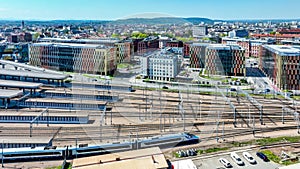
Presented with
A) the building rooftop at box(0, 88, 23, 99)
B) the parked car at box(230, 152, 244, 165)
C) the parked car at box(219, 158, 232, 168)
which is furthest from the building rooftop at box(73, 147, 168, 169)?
the building rooftop at box(0, 88, 23, 99)

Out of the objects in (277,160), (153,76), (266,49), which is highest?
(266,49)

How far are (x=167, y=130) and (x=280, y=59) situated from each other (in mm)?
9084

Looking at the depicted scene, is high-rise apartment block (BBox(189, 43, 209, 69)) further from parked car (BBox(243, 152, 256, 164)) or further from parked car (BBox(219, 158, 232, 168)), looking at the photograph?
parked car (BBox(219, 158, 232, 168))

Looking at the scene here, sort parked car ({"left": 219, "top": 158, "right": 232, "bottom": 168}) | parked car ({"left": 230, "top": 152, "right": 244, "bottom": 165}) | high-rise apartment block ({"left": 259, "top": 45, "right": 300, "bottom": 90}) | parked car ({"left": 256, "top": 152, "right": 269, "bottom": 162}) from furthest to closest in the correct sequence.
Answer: high-rise apartment block ({"left": 259, "top": 45, "right": 300, "bottom": 90})
parked car ({"left": 256, "top": 152, "right": 269, "bottom": 162})
parked car ({"left": 230, "top": 152, "right": 244, "bottom": 165})
parked car ({"left": 219, "top": 158, "right": 232, "bottom": 168})

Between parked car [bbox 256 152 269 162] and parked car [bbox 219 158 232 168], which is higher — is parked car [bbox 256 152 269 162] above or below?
above

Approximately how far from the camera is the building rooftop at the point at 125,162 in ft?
23.0

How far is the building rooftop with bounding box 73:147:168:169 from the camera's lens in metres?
7.00

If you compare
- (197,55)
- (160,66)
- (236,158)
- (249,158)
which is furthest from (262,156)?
(197,55)

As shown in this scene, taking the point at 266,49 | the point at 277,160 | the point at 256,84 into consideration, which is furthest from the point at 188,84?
the point at 277,160

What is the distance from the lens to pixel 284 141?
32.4 ft

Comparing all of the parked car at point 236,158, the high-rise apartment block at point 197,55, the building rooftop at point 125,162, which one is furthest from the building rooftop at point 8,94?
the high-rise apartment block at point 197,55

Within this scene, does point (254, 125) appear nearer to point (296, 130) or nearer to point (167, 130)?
point (296, 130)

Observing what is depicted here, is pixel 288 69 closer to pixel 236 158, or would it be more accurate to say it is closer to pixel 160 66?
pixel 160 66

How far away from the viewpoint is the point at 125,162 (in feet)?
23.4
